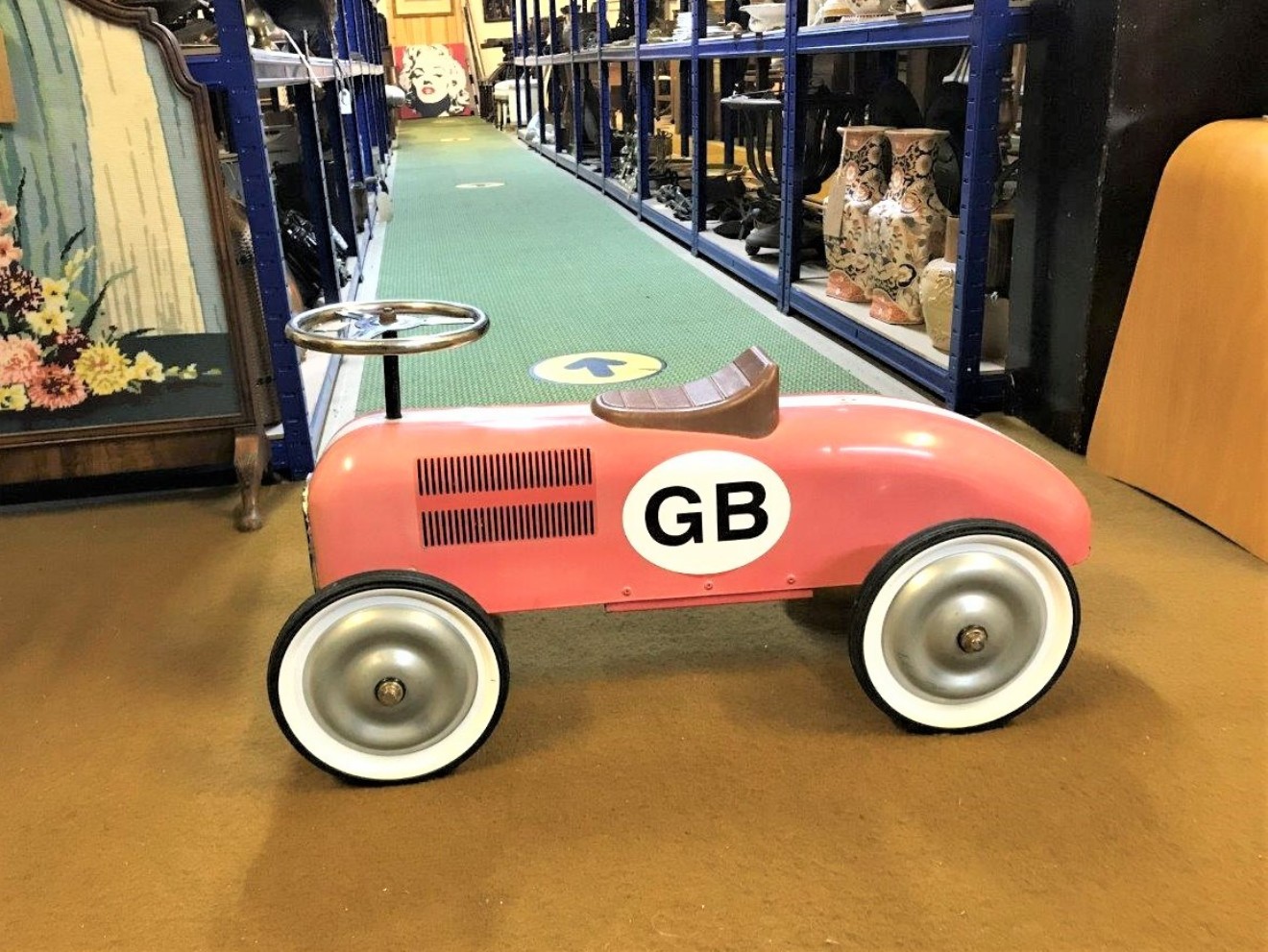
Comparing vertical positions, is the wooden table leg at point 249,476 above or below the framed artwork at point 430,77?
below

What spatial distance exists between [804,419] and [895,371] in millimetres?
1374

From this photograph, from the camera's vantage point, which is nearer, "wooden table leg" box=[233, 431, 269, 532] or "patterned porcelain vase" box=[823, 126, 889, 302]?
"wooden table leg" box=[233, 431, 269, 532]

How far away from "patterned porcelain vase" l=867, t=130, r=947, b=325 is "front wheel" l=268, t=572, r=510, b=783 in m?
1.74

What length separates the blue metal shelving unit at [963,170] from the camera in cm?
194

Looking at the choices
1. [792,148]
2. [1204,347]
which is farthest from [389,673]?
[792,148]

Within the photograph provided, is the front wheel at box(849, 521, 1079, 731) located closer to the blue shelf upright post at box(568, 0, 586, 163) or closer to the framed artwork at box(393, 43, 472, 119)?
the blue shelf upright post at box(568, 0, 586, 163)

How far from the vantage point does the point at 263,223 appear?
1.81 metres

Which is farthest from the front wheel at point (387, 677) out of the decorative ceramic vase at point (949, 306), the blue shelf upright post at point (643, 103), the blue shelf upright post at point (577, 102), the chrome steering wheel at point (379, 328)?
the blue shelf upright post at point (577, 102)

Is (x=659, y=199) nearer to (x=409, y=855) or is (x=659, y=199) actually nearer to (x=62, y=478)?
(x=62, y=478)

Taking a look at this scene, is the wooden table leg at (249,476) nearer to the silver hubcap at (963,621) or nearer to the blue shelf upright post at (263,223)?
the blue shelf upright post at (263,223)

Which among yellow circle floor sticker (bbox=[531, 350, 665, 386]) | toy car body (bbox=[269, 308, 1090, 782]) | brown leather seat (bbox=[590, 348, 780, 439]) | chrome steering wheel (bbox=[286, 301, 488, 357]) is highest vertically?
chrome steering wheel (bbox=[286, 301, 488, 357])

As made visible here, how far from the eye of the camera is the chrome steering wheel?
105 cm

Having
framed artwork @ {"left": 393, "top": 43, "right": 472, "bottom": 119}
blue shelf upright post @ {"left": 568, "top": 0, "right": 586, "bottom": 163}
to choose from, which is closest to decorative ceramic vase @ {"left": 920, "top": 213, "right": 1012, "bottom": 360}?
blue shelf upright post @ {"left": 568, "top": 0, "right": 586, "bottom": 163}

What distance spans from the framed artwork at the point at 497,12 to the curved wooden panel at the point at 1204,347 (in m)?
13.9
